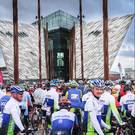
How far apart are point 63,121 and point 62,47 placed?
243 feet

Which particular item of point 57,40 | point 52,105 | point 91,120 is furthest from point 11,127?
point 57,40

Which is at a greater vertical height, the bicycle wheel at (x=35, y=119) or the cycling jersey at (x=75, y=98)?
the cycling jersey at (x=75, y=98)

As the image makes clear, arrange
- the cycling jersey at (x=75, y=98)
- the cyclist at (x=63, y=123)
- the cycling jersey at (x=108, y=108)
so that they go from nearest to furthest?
1. the cyclist at (x=63, y=123)
2. the cycling jersey at (x=108, y=108)
3. the cycling jersey at (x=75, y=98)

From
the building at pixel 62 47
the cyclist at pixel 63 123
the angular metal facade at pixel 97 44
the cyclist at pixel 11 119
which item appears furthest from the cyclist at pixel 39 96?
the angular metal facade at pixel 97 44

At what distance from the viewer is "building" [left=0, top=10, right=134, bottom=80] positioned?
67.8 meters

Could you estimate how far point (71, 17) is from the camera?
83.1m

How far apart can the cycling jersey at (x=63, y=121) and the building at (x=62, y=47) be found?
181 ft

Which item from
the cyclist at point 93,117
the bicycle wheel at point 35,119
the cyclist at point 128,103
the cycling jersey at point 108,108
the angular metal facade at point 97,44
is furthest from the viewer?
the angular metal facade at point 97,44

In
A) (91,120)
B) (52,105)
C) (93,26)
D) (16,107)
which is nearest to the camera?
(91,120)

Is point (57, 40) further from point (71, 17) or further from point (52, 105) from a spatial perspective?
point (52, 105)

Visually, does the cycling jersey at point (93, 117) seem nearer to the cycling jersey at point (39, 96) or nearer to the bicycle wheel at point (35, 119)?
the bicycle wheel at point (35, 119)

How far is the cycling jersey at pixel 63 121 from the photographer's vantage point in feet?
21.7

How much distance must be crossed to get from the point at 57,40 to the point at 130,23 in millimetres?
16277

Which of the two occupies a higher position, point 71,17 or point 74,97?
point 71,17
